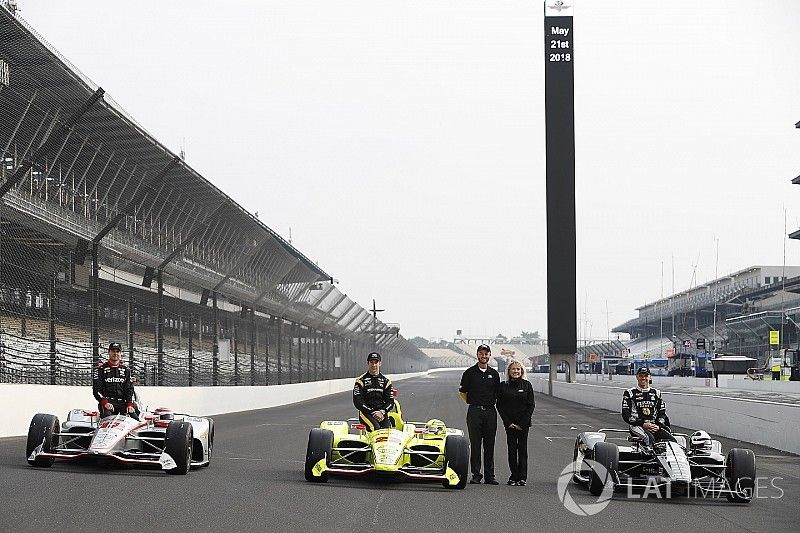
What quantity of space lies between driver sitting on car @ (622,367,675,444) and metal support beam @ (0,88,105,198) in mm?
11926

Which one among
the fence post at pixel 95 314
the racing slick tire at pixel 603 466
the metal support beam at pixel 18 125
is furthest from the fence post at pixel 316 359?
the racing slick tire at pixel 603 466

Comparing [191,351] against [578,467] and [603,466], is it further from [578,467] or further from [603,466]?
[603,466]

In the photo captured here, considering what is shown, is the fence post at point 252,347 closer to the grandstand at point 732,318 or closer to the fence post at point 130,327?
the fence post at point 130,327

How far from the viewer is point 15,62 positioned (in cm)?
1903

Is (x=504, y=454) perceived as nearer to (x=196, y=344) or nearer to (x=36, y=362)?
(x=36, y=362)

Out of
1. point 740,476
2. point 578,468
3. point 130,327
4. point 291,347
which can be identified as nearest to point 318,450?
point 578,468

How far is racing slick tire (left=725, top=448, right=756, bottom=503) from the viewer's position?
12070 millimetres

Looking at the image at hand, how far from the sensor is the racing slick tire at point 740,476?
39.6 feet

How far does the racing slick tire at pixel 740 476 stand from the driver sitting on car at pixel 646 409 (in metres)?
0.76

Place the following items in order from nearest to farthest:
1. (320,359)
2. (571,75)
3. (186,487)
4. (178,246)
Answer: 1. (186,487)
2. (178,246)
3. (571,75)
4. (320,359)

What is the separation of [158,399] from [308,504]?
18105 millimetres

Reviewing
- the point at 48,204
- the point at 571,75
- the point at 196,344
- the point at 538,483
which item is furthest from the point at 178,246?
the point at 571,75

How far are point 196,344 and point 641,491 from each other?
2241 centimetres

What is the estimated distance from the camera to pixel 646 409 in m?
12.9
